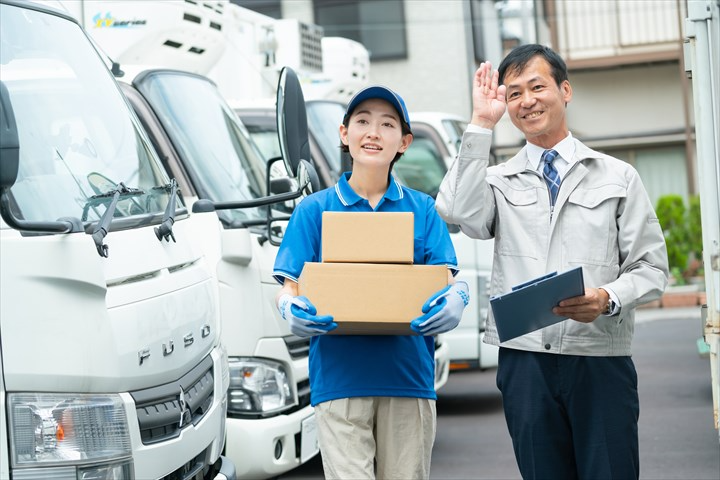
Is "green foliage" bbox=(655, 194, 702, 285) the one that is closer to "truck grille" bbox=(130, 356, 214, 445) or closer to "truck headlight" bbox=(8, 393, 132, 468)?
"truck grille" bbox=(130, 356, 214, 445)

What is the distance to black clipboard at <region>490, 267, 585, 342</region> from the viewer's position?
11.5 ft

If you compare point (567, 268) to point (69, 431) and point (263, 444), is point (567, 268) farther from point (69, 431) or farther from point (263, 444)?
point (263, 444)

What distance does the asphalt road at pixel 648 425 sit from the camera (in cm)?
724

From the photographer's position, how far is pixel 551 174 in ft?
13.1

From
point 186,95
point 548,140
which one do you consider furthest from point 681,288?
point 548,140

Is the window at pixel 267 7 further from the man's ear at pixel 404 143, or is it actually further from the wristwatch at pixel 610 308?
the wristwatch at pixel 610 308

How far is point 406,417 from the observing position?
3.89 m

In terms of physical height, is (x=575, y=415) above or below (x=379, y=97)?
below

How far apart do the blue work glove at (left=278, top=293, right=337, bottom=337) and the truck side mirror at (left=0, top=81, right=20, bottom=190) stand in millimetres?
960

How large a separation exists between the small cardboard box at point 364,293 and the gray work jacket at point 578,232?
1.24 feet

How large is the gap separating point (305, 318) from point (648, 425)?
18.4 feet

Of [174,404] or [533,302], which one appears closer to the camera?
[533,302]

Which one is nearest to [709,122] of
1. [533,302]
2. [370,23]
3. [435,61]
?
[533,302]

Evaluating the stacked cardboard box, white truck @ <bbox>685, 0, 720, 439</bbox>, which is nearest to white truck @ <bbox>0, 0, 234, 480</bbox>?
the stacked cardboard box
